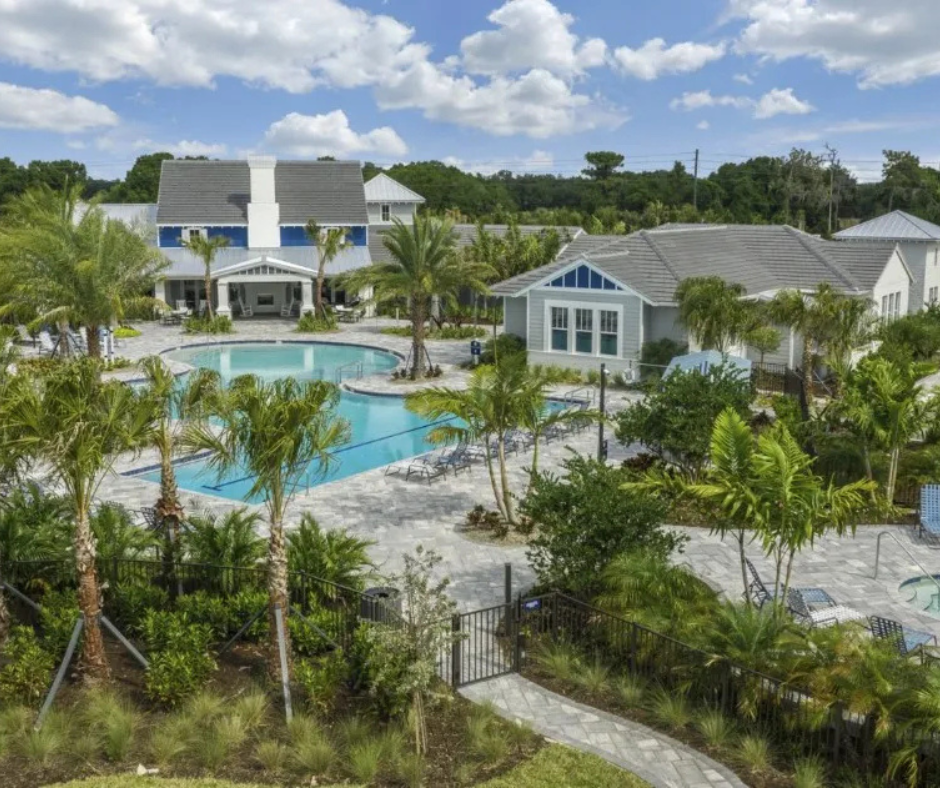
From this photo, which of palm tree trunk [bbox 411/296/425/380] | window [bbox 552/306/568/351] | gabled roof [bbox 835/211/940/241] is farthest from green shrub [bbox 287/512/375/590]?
gabled roof [bbox 835/211/940/241]

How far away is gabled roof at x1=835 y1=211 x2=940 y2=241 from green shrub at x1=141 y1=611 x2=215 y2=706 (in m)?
37.9

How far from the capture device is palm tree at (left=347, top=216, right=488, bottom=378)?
32781 millimetres

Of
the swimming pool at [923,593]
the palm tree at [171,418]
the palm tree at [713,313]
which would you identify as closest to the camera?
the palm tree at [171,418]

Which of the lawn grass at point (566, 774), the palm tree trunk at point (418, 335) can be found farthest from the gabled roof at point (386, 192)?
the lawn grass at point (566, 774)

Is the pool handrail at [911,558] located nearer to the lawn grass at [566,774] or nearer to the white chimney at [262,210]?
the lawn grass at [566,774]

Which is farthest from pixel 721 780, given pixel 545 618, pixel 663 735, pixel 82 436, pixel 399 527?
pixel 399 527

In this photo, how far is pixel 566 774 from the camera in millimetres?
10344

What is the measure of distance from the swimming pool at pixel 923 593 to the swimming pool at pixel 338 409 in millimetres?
8787

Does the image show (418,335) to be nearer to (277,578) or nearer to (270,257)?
(270,257)

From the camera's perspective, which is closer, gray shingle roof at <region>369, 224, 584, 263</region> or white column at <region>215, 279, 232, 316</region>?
white column at <region>215, 279, 232, 316</region>

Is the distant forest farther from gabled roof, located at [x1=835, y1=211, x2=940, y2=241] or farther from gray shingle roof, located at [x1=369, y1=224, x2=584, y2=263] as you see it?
gabled roof, located at [x1=835, y1=211, x2=940, y2=241]

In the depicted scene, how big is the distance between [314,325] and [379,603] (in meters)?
33.5

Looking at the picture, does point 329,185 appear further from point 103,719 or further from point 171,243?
point 103,719

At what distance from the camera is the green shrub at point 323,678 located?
1169 cm
